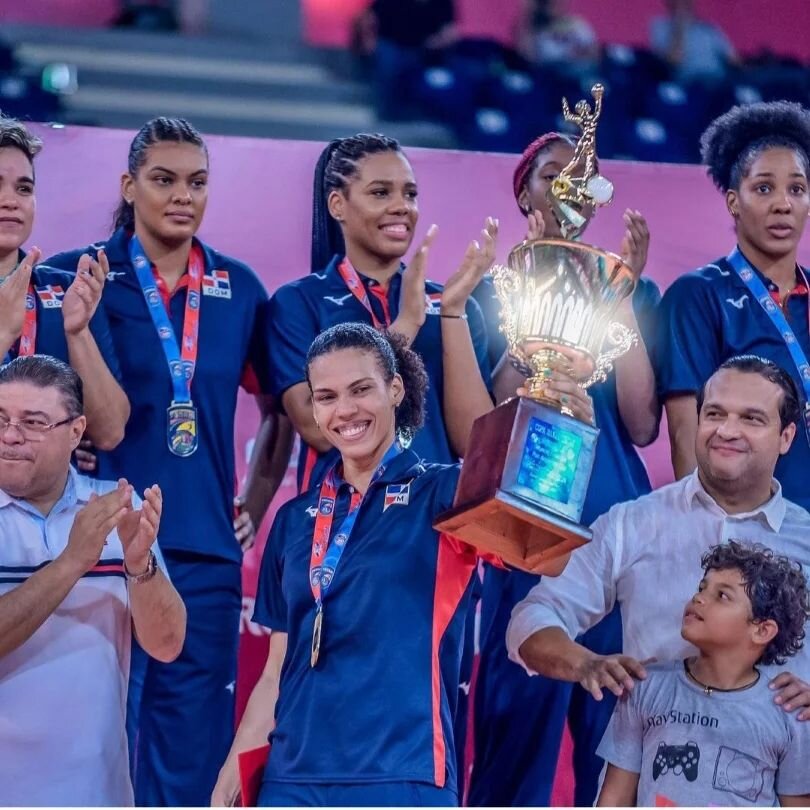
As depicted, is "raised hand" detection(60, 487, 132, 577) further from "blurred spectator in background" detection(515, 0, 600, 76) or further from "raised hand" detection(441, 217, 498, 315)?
"blurred spectator in background" detection(515, 0, 600, 76)

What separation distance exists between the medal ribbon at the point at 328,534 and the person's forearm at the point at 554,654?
48 centimetres

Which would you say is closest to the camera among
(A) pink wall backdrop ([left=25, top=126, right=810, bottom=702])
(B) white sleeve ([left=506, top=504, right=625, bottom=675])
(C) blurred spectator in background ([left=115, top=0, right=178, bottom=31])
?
(B) white sleeve ([left=506, top=504, right=625, bottom=675])

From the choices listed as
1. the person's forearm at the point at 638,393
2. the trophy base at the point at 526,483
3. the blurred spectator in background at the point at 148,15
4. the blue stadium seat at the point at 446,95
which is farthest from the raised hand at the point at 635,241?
the blurred spectator in background at the point at 148,15

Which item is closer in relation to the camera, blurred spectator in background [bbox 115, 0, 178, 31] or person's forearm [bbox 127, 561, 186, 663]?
person's forearm [bbox 127, 561, 186, 663]

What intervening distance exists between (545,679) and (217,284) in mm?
1239

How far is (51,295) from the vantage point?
379 cm

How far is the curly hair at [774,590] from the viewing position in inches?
125

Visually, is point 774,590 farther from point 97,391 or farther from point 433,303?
point 97,391

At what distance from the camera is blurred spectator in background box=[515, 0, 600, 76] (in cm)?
599

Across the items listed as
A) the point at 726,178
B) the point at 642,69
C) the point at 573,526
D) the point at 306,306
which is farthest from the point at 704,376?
the point at 642,69

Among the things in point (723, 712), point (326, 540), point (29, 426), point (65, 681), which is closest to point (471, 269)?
point (326, 540)

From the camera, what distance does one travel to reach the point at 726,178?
428cm

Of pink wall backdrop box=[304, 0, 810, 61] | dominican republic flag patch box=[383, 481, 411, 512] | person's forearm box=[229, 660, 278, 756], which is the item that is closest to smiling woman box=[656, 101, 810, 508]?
dominican republic flag patch box=[383, 481, 411, 512]

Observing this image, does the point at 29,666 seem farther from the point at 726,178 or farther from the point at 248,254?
the point at 726,178
